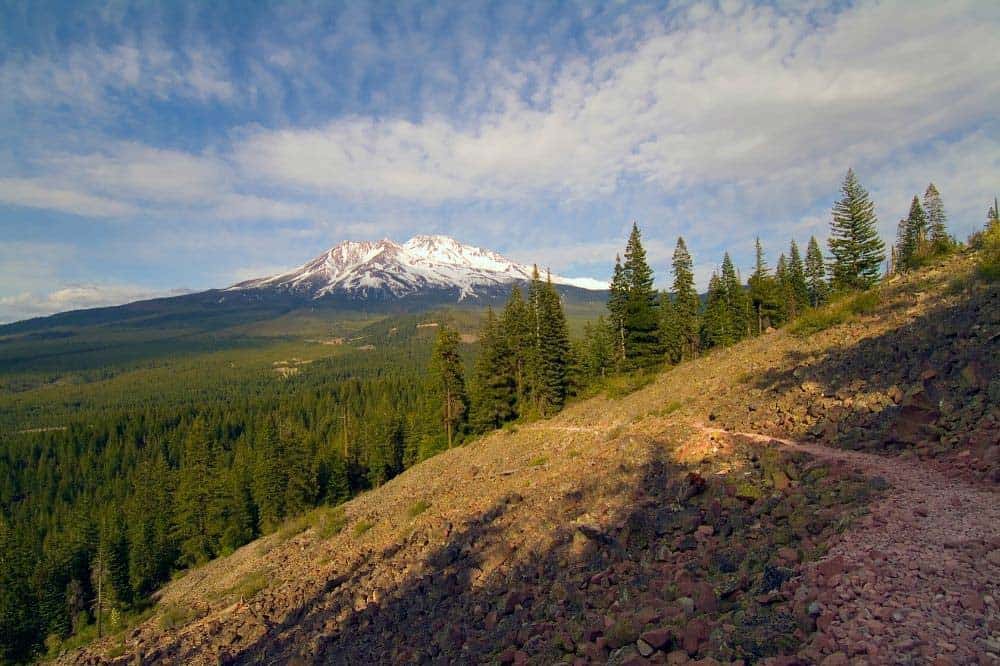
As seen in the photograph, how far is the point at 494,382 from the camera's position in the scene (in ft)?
157

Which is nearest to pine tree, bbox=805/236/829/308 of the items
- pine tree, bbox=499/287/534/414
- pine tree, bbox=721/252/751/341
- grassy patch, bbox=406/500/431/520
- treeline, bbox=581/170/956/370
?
treeline, bbox=581/170/956/370

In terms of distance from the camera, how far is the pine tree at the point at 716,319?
61562 millimetres

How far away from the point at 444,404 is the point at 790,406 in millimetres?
37994

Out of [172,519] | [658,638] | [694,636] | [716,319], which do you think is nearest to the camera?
[694,636]

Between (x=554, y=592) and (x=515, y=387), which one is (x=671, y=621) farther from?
(x=515, y=387)

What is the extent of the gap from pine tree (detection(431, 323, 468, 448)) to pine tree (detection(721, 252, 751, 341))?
116 feet

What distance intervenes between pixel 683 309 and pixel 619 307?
17.7m

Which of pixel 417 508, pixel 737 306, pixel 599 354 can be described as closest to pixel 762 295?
pixel 737 306

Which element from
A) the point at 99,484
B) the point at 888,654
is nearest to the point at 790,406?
the point at 888,654

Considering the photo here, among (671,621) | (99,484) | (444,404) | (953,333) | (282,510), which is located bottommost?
(99,484)

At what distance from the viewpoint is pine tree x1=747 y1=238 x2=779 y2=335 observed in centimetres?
6209

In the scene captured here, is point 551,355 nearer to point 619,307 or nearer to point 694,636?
point 619,307

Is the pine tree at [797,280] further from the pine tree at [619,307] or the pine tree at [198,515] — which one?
the pine tree at [198,515]

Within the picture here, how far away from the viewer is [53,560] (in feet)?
181
